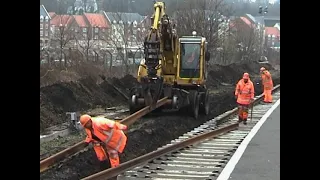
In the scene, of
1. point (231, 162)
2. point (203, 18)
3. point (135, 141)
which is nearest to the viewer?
point (231, 162)

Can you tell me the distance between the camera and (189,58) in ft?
50.1

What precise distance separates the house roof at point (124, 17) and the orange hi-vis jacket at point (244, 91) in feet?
61.0

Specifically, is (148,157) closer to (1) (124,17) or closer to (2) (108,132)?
(2) (108,132)

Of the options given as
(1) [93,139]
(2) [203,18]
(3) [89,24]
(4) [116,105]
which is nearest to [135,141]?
→ (1) [93,139]

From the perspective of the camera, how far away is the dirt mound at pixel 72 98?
50.2ft

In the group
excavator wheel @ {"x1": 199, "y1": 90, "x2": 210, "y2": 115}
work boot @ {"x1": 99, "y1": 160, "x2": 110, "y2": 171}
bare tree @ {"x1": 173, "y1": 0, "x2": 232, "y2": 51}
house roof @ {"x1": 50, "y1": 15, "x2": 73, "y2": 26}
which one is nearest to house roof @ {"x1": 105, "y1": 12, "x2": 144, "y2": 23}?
bare tree @ {"x1": 173, "y1": 0, "x2": 232, "y2": 51}

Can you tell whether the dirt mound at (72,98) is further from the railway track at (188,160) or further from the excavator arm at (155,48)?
the railway track at (188,160)

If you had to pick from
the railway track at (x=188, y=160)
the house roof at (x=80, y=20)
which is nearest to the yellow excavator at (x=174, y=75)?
the railway track at (x=188, y=160)

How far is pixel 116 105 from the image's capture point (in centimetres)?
1972

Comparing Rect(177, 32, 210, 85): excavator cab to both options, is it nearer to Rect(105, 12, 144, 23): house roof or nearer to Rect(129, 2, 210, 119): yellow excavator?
Rect(129, 2, 210, 119): yellow excavator

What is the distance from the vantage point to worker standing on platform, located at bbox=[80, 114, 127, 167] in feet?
23.9

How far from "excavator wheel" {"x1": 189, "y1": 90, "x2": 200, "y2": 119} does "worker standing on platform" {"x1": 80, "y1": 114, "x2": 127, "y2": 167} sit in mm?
8345
